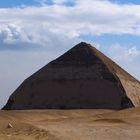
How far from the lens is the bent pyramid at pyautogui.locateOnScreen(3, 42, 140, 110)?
61656mm

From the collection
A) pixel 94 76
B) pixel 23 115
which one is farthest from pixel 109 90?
pixel 23 115

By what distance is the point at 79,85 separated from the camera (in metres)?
63.2

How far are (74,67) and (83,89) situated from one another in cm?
374

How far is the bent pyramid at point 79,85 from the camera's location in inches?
2427

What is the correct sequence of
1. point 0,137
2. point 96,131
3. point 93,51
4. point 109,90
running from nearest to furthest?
point 0,137 < point 96,131 < point 109,90 < point 93,51

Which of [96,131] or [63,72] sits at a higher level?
[63,72]

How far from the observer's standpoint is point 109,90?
61.7 m

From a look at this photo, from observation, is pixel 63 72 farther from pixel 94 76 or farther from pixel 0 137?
pixel 0 137

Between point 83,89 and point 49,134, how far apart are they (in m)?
42.7

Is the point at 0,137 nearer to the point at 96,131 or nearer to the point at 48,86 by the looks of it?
the point at 96,131

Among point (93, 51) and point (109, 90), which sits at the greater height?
point (93, 51)

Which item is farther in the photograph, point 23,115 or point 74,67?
point 74,67

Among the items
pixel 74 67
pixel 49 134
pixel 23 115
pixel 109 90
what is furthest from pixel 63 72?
pixel 49 134

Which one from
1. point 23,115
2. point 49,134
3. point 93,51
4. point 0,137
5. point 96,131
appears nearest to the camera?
point 0,137
